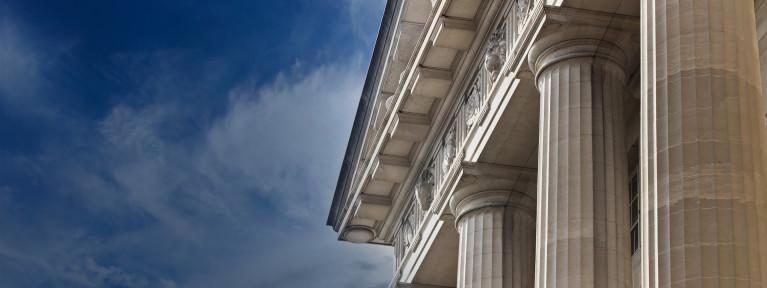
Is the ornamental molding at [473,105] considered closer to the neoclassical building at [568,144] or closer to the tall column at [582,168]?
the neoclassical building at [568,144]

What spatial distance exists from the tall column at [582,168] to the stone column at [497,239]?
6.87 meters

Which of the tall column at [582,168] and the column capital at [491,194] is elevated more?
the column capital at [491,194]

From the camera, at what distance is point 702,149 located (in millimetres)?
22000

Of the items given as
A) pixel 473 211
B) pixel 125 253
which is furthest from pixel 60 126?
pixel 473 211

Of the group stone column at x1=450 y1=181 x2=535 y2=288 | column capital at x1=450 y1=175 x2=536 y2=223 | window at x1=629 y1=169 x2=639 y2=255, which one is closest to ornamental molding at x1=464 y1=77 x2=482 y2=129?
column capital at x1=450 y1=175 x2=536 y2=223

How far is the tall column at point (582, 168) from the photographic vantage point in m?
27.9

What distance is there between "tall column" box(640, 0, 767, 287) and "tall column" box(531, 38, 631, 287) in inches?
203

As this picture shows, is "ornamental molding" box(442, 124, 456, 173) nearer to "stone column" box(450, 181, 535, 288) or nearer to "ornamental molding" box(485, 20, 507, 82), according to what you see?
"stone column" box(450, 181, 535, 288)

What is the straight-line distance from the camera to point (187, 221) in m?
110

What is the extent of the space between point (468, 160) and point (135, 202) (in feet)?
250

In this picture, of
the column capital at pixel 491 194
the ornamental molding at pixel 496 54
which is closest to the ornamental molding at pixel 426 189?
the column capital at pixel 491 194

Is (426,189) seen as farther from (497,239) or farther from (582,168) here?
(582,168)

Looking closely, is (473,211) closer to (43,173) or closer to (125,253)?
(125,253)

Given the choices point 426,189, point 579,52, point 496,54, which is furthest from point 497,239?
point 579,52
